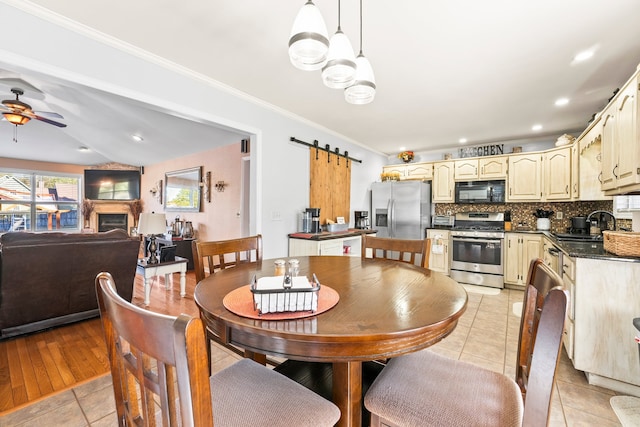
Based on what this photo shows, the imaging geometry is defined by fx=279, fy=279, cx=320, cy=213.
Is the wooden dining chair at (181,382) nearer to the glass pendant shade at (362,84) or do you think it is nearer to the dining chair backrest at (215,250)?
the dining chair backrest at (215,250)

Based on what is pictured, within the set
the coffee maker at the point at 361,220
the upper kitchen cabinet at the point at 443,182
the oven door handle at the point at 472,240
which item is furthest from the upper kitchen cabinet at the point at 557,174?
the coffee maker at the point at 361,220

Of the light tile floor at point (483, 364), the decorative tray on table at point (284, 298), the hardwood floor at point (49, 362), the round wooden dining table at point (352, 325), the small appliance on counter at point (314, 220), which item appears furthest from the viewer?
the small appliance on counter at point (314, 220)

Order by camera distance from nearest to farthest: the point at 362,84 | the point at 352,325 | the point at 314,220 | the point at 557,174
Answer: the point at 352,325
the point at 362,84
the point at 314,220
the point at 557,174

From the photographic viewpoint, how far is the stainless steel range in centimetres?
420

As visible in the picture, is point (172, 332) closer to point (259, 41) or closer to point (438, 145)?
point (259, 41)

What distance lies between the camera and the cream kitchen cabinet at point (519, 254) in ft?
13.1

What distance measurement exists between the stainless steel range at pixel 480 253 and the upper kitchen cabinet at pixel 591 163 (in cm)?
114

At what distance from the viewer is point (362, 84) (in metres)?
1.63

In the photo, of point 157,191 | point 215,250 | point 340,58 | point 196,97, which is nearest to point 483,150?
point 340,58

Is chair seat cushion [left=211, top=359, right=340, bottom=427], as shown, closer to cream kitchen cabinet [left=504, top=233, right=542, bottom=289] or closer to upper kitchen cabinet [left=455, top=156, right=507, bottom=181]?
cream kitchen cabinet [left=504, top=233, right=542, bottom=289]

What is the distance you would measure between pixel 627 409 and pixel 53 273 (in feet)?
14.5

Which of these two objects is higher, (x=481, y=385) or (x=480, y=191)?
(x=480, y=191)

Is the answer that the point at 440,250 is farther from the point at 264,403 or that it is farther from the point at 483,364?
the point at 264,403

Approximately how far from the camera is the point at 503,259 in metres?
4.19
